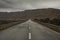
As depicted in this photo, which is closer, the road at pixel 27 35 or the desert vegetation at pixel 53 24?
the road at pixel 27 35

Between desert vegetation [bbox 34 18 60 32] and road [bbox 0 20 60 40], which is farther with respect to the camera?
desert vegetation [bbox 34 18 60 32]

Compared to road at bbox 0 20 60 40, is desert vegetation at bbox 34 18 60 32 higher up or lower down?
lower down

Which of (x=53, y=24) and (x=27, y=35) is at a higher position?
(x=27, y=35)

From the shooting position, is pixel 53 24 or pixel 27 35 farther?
pixel 53 24

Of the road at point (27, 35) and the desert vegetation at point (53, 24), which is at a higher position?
the road at point (27, 35)
